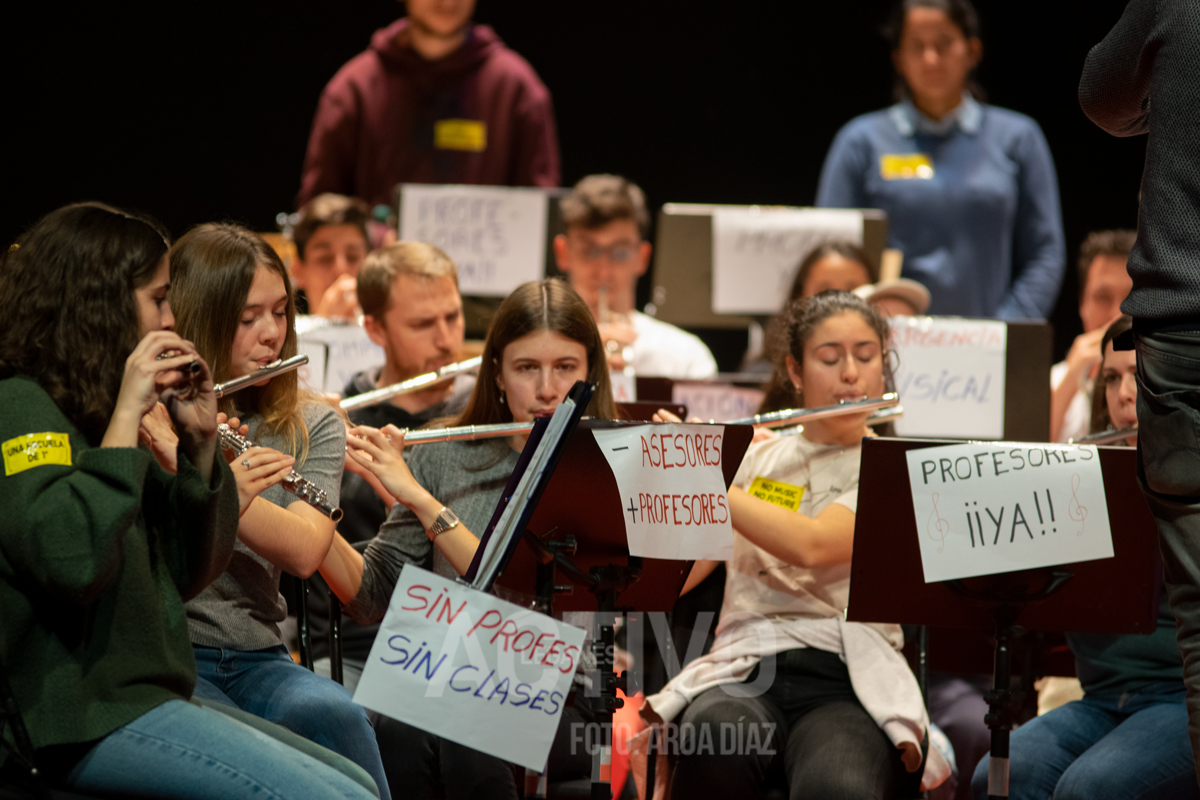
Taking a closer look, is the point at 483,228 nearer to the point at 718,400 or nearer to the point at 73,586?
the point at 718,400

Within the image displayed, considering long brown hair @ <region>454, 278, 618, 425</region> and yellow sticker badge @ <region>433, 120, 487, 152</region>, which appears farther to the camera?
yellow sticker badge @ <region>433, 120, 487, 152</region>

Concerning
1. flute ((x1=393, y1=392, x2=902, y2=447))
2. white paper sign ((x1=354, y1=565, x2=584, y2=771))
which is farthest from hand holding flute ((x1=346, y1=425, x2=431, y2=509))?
white paper sign ((x1=354, y1=565, x2=584, y2=771))

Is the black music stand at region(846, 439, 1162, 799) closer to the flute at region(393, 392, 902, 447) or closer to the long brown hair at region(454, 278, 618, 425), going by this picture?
the flute at region(393, 392, 902, 447)

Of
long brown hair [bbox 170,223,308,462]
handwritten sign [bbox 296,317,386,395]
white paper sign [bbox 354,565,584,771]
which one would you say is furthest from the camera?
handwritten sign [bbox 296,317,386,395]

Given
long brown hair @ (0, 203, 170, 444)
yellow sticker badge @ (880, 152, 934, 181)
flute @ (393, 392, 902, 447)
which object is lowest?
flute @ (393, 392, 902, 447)

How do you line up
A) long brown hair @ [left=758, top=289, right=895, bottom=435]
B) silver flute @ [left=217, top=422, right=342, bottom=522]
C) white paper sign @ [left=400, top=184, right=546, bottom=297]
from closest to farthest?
silver flute @ [left=217, top=422, right=342, bottom=522] < long brown hair @ [left=758, top=289, right=895, bottom=435] < white paper sign @ [left=400, top=184, right=546, bottom=297]

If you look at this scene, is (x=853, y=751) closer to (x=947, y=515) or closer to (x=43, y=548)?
(x=947, y=515)

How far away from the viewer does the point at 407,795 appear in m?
2.32

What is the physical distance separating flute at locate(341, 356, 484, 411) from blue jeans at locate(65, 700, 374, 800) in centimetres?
145

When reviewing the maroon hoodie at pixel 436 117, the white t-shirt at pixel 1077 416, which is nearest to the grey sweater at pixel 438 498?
the white t-shirt at pixel 1077 416

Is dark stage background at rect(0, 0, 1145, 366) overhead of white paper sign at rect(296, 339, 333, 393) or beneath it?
overhead

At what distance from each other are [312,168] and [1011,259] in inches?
114

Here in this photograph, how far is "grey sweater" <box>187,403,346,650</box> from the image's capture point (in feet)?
7.17

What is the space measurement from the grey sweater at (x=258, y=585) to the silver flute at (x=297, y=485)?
0.04 metres
